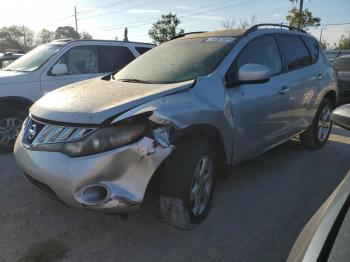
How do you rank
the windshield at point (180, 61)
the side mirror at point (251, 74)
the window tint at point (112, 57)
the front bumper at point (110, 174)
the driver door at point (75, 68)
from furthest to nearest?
the window tint at point (112, 57) → the driver door at point (75, 68) → the windshield at point (180, 61) → the side mirror at point (251, 74) → the front bumper at point (110, 174)

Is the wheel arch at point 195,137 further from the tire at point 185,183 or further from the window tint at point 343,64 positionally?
the window tint at point 343,64

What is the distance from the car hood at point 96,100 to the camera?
2.90 meters

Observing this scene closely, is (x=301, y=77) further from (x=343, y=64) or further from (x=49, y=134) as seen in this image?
(x=343, y=64)

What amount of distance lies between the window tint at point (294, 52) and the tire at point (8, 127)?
12.9 feet

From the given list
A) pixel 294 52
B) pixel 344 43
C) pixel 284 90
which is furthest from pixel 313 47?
pixel 344 43

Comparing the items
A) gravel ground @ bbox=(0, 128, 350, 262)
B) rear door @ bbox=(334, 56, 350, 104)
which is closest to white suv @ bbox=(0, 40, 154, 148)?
gravel ground @ bbox=(0, 128, 350, 262)

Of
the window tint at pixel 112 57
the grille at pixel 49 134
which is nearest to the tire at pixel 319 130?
the window tint at pixel 112 57

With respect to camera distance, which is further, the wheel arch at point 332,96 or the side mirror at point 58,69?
the side mirror at point 58,69

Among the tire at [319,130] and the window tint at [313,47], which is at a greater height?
the window tint at [313,47]

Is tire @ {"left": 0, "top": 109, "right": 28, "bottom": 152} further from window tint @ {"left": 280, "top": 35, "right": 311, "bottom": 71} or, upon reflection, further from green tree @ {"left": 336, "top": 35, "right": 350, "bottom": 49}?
green tree @ {"left": 336, "top": 35, "right": 350, "bottom": 49}

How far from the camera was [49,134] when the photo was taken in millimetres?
3016

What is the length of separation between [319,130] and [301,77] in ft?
4.04

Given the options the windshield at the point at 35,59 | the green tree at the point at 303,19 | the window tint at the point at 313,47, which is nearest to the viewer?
the window tint at the point at 313,47

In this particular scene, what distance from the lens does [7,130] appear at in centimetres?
572
